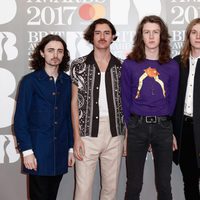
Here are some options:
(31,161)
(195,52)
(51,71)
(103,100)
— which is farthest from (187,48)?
(31,161)

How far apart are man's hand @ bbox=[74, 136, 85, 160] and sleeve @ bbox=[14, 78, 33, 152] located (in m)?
0.39

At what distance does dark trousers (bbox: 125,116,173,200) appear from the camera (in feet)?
A: 7.45

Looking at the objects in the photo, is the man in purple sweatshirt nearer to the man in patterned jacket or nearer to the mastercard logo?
the man in patterned jacket

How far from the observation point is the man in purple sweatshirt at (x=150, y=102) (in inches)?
89.7

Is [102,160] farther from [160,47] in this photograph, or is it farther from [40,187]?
[160,47]

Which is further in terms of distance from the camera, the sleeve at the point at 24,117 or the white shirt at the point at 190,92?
the white shirt at the point at 190,92

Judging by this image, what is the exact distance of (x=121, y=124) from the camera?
2.47 meters

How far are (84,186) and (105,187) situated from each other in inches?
7.4

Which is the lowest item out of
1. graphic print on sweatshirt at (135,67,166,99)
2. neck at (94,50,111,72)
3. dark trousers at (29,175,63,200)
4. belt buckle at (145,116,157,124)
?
dark trousers at (29,175,63,200)

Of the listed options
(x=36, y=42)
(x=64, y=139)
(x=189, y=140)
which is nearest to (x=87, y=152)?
(x=64, y=139)

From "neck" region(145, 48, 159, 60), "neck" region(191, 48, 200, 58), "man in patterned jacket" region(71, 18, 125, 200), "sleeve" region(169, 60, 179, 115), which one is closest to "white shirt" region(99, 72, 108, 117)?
"man in patterned jacket" region(71, 18, 125, 200)

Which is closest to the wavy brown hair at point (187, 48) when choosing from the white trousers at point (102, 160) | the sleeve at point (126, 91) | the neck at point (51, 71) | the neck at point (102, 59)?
the sleeve at point (126, 91)

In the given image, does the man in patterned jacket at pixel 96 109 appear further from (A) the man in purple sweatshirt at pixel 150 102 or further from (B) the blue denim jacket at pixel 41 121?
(B) the blue denim jacket at pixel 41 121

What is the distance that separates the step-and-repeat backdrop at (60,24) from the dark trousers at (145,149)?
0.93 m
